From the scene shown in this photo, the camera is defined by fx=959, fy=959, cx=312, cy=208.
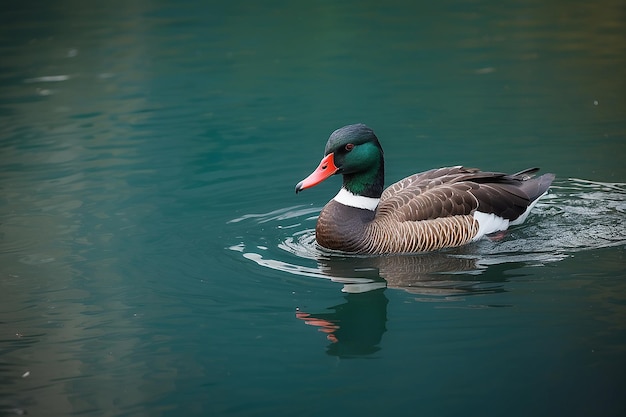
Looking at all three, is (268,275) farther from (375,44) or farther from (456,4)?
(456,4)

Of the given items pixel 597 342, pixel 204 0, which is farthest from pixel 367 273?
pixel 204 0

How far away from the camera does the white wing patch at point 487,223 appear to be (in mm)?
9570

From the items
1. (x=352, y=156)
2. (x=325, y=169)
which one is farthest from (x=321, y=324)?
(x=352, y=156)

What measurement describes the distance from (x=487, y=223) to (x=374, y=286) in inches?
68.3

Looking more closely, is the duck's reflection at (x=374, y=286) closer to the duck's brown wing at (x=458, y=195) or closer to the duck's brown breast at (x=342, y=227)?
the duck's brown breast at (x=342, y=227)

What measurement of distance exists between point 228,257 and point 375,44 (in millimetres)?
10841

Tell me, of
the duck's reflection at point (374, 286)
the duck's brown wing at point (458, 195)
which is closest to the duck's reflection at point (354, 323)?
the duck's reflection at point (374, 286)

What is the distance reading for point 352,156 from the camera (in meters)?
9.37

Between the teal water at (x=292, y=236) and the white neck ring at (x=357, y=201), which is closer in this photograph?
the teal water at (x=292, y=236)

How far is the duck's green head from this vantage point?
30.6ft

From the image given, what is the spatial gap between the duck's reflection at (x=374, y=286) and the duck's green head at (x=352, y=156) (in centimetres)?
83

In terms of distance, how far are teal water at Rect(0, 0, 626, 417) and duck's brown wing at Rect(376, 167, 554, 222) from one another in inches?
13.9

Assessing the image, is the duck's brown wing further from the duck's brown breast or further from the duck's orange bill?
the duck's orange bill

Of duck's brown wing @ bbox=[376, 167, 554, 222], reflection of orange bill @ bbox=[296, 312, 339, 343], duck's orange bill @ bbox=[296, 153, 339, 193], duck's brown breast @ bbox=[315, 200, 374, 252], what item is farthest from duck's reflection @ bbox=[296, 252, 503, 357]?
duck's orange bill @ bbox=[296, 153, 339, 193]
